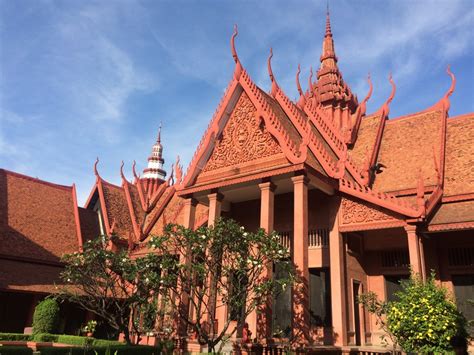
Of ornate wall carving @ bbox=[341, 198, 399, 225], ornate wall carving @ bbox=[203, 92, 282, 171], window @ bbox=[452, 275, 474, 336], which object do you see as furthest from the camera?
ornate wall carving @ bbox=[203, 92, 282, 171]

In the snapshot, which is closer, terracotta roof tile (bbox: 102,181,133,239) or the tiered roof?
the tiered roof

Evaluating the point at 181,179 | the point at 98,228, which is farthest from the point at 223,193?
the point at 98,228

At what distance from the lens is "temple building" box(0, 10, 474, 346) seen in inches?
419

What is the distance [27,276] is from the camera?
1700cm

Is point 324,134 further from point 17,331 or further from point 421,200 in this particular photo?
point 17,331

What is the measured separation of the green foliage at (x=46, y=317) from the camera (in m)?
15.1

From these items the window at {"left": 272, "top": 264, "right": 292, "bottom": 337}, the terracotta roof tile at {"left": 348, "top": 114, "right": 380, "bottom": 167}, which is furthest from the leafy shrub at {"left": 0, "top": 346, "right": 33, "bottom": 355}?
the terracotta roof tile at {"left": 348, "top": 114, "right": 380, "bottom": 167}

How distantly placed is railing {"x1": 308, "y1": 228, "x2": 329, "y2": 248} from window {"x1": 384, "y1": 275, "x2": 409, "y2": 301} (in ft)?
7.01

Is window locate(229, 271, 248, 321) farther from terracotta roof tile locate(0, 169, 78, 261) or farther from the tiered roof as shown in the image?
terracotta roof tile locate(0, 169, 78, 261)

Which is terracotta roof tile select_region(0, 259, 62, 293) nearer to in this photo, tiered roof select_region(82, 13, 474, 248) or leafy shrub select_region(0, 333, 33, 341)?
leafy shrub select_region(0, 333, 33, 341)

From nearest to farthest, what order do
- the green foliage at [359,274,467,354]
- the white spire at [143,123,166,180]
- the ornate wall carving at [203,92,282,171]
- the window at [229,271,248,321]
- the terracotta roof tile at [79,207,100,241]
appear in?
the green foliage at [359,274,467,354] → the window at [229,271,248,321] → the ornate wall carving at [203,92,282,171] → the terracotta roof tile at [79,207,100,241] → the white spire at [143,123,166,180]

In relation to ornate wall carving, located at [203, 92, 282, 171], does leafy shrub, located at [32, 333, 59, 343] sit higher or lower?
lower

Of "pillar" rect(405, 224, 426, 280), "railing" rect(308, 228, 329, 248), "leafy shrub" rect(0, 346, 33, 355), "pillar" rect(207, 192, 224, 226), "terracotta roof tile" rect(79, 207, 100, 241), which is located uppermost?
"terracotta roof tile" rect(79, 207, 100, 241)

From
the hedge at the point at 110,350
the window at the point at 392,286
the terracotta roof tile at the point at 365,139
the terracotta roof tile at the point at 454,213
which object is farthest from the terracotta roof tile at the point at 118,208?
the terracotta roof tile at the point at 454,213
